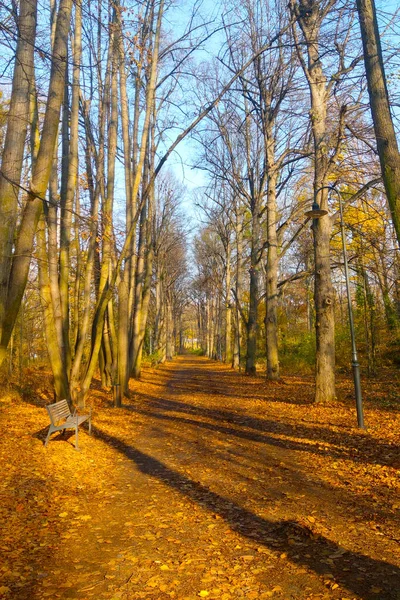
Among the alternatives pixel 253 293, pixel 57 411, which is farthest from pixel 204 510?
pixel 253 293

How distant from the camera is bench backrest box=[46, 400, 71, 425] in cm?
786

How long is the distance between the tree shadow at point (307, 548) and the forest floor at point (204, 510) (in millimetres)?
15

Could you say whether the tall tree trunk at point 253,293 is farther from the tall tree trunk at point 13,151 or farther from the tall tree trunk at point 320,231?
the tall tree trunk at point 13,151

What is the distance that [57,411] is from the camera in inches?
329

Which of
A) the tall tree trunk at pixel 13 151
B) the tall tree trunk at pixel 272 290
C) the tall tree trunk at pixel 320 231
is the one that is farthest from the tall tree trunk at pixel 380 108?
the tall tree trunk at pixel 272 290

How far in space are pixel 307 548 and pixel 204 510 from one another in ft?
5.01

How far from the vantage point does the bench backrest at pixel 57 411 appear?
25.8ft

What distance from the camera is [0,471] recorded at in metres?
6.52

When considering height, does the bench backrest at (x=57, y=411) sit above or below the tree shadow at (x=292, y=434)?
above

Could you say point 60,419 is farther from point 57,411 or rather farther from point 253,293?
point 253,293

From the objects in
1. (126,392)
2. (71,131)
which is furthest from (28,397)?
(71,131)

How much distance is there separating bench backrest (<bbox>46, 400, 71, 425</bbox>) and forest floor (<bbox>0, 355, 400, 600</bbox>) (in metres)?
0.47

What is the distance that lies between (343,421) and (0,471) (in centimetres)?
687

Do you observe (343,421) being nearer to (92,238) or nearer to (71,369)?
(71,369)
